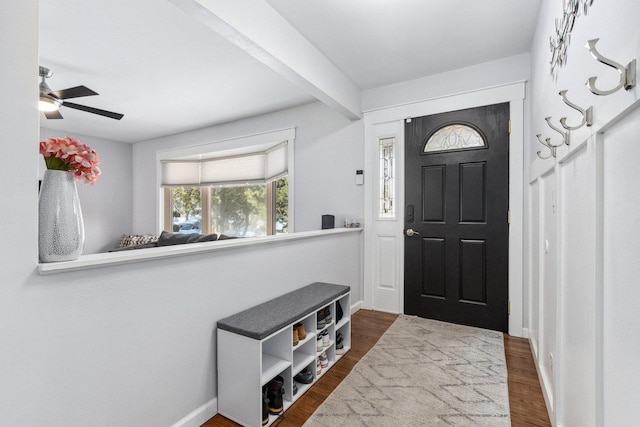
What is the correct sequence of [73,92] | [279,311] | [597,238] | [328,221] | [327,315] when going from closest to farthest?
[597,238] → [279,311] → [327,315] → [73,92] → [328,221]

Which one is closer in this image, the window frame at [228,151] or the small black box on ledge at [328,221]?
the small black box on ledge at [328,221]

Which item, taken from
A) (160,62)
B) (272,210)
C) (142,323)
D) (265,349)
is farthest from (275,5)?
(272,210)

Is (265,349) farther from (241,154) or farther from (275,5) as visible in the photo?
(241,154)

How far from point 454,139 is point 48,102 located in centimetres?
375

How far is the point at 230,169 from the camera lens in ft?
16.3

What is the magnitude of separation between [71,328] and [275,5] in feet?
7.31

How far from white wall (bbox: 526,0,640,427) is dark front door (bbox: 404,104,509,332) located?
1189 millimetres

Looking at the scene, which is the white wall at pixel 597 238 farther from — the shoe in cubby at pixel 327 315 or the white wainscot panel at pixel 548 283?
the shoe in cubby at pixel 327 315

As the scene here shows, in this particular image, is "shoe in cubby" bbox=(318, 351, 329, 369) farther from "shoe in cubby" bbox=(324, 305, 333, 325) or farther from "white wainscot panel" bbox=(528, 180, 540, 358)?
"white wainscot panel" bbox=(528, 180, 540, 358)

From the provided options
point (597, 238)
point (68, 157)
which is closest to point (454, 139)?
point (597, 238)

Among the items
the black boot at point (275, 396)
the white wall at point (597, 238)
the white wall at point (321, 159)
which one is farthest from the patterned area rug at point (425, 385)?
the white wall at point (321, 159)

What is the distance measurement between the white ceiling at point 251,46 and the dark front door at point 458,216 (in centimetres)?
63

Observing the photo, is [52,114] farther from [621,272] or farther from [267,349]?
[621,272]

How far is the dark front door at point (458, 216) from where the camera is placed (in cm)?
284
